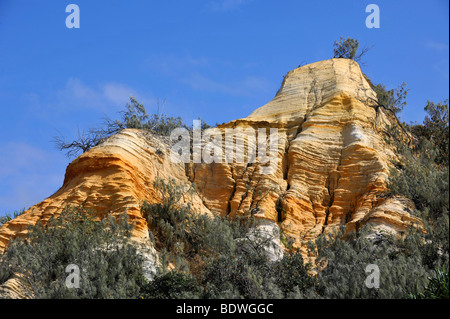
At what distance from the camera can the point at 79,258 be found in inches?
620

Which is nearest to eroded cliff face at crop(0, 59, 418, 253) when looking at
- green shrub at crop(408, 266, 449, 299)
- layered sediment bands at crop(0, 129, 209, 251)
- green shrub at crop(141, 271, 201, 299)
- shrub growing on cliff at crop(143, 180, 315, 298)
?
layered sediment bands at crop(0, 129, 209, 251)

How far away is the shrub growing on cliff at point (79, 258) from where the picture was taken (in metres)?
14.8

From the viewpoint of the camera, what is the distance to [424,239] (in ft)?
53.2

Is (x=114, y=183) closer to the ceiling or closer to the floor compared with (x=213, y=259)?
closer to the ceiling

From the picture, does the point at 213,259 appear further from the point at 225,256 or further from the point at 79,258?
the point at 79,258

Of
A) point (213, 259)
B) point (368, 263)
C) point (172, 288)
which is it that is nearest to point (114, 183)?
point (213, 259)

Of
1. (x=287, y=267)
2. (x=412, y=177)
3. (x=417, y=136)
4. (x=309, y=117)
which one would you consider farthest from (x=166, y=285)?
(x=417, y=136)

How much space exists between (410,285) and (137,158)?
29.7ft

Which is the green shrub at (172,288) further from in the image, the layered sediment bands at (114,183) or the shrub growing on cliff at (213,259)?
the layered sediment bands at (114,183)

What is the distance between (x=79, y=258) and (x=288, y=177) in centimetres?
754

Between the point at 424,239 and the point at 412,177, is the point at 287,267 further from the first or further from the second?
the point at 412,177

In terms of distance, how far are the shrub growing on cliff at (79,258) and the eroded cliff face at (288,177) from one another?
0.75 metres

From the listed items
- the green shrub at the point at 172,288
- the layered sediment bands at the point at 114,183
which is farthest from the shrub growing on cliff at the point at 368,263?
the layered sediment bands at the point at 114,183

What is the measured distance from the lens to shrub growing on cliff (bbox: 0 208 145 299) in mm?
14750
